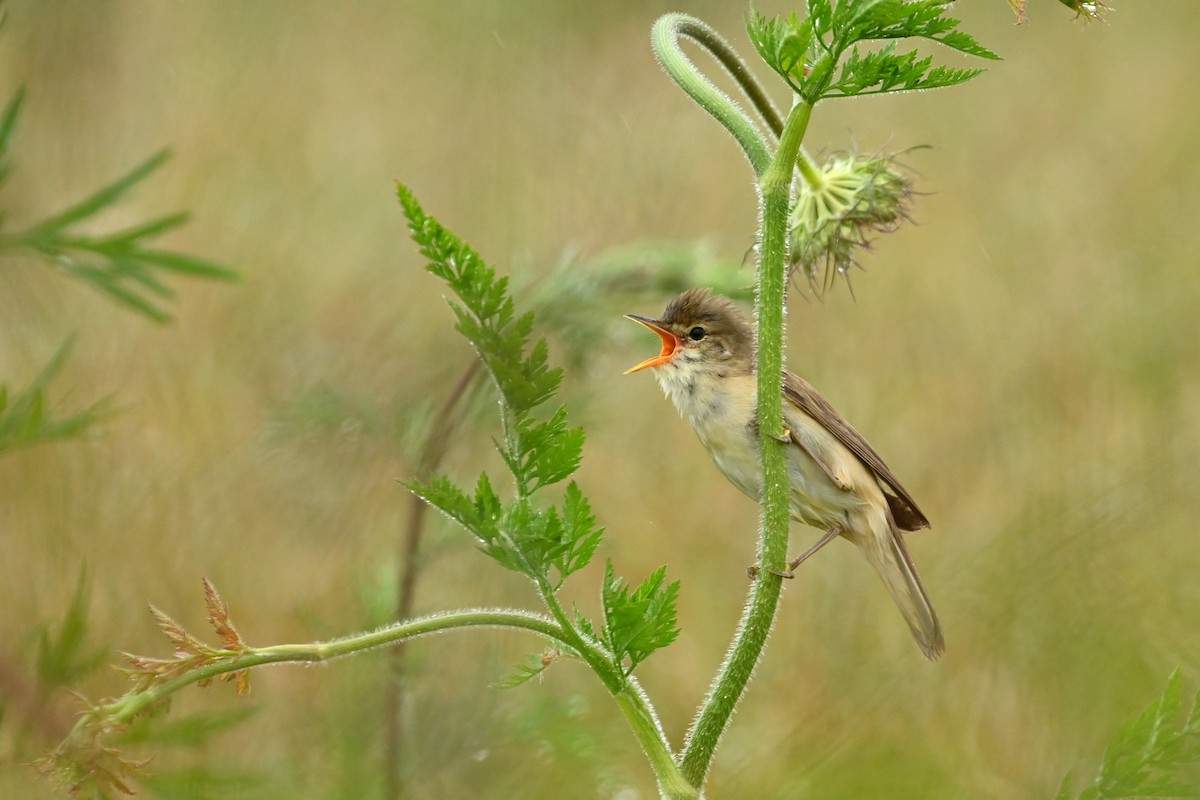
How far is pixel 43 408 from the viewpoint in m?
1.65

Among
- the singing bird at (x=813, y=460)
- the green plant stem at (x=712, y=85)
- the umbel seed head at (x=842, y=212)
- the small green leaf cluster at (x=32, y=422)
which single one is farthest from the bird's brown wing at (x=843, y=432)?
the small green leaf cluster at (x=32, y=422)

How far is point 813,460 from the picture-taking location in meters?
3.41

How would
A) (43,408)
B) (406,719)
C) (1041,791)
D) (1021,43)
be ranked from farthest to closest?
1. (1021,43)
2. (406,719)
3. (1041,791)
4. (43,408)

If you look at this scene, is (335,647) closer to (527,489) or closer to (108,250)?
(527,489)

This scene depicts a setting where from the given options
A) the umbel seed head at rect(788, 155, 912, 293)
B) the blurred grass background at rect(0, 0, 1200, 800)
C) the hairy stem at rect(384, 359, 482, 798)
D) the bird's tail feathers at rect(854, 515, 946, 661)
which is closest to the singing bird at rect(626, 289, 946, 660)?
the bird's tail feathers at rect(854, 515, 946, 661)

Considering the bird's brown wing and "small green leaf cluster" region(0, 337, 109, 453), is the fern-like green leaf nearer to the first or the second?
"small green leaf cluster" region(0, 337, 109, 453)

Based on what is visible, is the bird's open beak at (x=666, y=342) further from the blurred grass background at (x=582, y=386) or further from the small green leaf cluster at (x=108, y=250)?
the small green leaf cluster at (x=108, y=250)

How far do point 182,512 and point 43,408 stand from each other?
392 cm

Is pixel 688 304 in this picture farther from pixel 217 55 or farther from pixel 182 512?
pixel 217 55

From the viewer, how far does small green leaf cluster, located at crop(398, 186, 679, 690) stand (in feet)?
5.28

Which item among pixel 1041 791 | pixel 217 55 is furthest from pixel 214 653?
pixel 217 55

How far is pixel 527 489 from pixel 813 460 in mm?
1746

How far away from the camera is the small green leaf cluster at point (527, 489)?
5.28ft

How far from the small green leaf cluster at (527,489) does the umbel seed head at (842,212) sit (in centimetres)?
81
